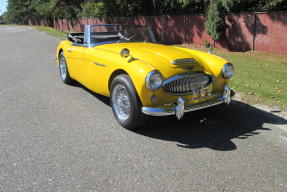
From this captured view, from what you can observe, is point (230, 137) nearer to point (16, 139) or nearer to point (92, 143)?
point (92, 143)

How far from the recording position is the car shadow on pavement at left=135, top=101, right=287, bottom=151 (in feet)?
13.0

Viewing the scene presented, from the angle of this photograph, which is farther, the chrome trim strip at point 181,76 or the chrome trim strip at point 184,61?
the chrome trim strip at point 184,61

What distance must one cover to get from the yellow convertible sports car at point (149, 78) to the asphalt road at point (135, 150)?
41 cm

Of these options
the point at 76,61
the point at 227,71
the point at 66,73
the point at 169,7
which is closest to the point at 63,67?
the point at 66,73

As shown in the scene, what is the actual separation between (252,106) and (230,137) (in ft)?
5.16

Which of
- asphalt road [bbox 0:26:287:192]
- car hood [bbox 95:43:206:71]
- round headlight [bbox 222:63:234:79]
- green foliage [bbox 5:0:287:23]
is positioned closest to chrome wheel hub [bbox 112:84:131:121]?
asphalt road [bbox 0:26:287:192]

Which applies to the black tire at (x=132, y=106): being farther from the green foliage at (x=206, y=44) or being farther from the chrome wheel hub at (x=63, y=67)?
the green foliage at (x=206, y=44)

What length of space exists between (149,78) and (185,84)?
63 centimetres

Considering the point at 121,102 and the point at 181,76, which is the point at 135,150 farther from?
the point at 181,76

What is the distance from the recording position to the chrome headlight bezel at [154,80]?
12.6 ft

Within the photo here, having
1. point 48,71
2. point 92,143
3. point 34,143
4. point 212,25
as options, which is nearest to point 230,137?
point 92,143

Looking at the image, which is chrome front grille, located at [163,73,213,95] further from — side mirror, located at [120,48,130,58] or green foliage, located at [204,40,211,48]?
green foliage, located at [204,40,211,48]

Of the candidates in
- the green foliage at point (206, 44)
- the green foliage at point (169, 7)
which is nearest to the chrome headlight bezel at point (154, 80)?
the green foliage at point (169, 7)

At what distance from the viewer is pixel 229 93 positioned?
4480 mm
